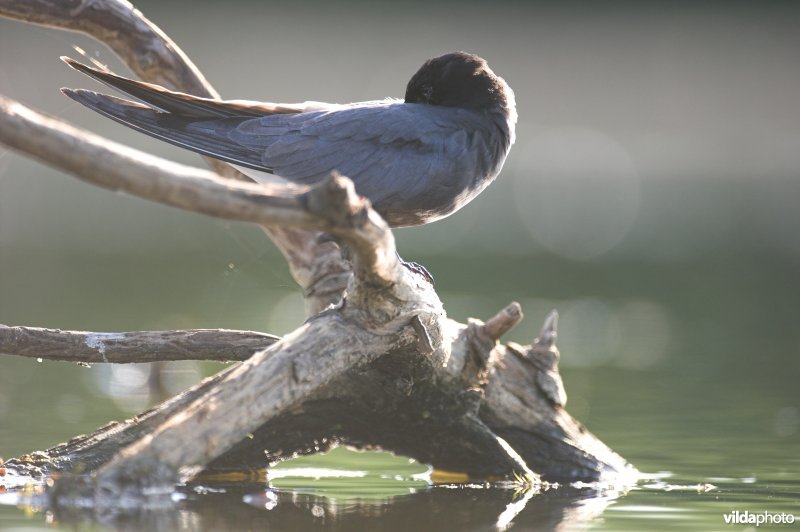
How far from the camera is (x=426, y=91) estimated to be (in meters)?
6.35

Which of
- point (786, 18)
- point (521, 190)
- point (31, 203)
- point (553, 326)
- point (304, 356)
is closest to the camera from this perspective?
point (304, 356)

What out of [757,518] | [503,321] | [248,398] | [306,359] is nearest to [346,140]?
[503,321]

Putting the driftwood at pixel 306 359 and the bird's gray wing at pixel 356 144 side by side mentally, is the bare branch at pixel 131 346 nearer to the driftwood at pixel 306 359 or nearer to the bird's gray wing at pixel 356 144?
the driftwood at pixel 306 359

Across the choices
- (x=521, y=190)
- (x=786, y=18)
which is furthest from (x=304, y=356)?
(x=786, y=18)

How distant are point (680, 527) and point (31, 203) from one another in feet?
63.4

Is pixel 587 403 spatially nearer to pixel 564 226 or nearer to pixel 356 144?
pixel 356 144

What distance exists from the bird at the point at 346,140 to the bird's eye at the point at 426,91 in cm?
31

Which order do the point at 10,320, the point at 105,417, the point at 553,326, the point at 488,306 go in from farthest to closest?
the point at 488,306
the point at 10,320
the point at 105,417
the point at 553,326

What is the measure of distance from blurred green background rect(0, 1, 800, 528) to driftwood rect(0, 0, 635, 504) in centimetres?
59

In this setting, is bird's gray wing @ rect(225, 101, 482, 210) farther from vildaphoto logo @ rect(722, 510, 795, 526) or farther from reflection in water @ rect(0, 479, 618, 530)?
vildaphoto logo @ rect(722, 510, 795, 526)

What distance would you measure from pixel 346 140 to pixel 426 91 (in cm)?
82

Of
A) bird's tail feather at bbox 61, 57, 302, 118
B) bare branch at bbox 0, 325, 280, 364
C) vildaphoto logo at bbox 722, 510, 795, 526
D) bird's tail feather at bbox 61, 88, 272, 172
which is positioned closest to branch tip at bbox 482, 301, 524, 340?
bare branch at bbox 0, 325, 280, 364

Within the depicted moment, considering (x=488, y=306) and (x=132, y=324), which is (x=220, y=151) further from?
(x=488, y=306)

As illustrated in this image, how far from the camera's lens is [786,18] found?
31.2m
